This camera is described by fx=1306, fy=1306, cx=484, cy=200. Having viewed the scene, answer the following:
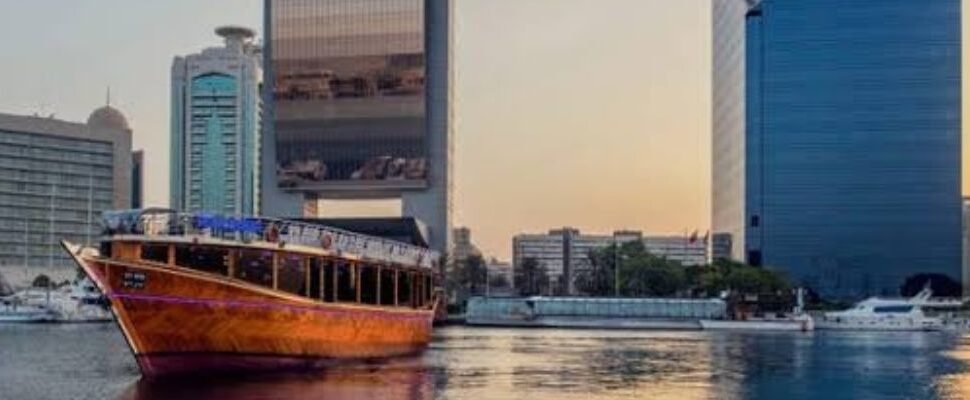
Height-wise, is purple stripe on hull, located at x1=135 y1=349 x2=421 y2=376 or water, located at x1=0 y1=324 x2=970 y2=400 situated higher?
purple stripe on hull, located at x1=135 y1=349 x2=421 y2=376

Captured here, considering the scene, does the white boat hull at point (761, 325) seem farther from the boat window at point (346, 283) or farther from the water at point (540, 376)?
the boat window at point (346, 283)

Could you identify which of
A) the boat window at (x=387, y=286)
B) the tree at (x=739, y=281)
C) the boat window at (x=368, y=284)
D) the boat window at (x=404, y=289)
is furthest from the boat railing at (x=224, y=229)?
the tree at (x=739, y=281)

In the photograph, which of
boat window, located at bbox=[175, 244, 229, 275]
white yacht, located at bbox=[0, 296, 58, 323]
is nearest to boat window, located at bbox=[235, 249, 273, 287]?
boat window, located at bbox=[175, 244, 229, 275]

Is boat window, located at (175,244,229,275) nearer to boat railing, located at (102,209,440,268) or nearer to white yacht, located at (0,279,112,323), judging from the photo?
boat railing, located at (102,209,440,268)

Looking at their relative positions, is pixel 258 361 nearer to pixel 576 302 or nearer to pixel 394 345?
pixel 394 345

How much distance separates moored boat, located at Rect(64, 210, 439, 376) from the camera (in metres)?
53.2

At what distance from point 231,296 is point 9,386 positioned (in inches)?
369

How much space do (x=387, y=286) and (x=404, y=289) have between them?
151 inches

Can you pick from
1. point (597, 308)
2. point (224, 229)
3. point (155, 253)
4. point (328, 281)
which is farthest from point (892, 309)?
point (155, 253)

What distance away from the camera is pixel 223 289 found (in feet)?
178

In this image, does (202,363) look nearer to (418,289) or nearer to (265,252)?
(265,252)

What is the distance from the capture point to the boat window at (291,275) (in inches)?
2275

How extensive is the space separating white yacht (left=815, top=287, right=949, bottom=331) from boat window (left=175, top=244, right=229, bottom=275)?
394ft

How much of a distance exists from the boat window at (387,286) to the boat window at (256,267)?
42.9 ft
